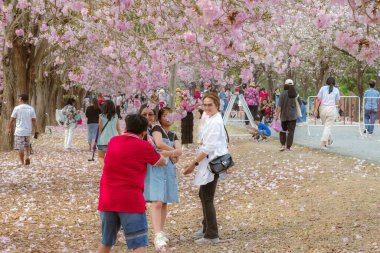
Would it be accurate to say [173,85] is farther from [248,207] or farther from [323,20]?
[323,20]

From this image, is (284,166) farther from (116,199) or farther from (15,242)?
(116,199)

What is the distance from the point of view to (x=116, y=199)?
18.4 ft

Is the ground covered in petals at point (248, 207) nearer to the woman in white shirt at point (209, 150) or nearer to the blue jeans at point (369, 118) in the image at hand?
the woman in white shirt at point (209, 150)

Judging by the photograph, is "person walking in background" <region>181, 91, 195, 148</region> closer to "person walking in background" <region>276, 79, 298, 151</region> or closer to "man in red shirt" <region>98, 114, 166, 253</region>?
"person walking in background" <region>276, 79, 298, 151</region>

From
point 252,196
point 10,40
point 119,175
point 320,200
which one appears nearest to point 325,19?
point 320,200

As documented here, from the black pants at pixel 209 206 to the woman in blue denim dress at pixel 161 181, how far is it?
14.5 inches

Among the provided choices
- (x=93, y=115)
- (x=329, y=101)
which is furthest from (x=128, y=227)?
(x=93, y=115)

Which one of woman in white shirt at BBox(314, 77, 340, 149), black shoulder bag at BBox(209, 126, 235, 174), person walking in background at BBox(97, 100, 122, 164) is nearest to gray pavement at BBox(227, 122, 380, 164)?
woman in white shirt at BBox(314, 77, 340, 149)

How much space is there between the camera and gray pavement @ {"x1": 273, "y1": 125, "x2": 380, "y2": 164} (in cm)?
1545

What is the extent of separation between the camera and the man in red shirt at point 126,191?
5.63m

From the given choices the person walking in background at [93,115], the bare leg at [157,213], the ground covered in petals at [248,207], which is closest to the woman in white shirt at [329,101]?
the ground covered in petals at [248,207]

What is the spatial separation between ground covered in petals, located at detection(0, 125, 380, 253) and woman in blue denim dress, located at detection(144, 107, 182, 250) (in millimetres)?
427

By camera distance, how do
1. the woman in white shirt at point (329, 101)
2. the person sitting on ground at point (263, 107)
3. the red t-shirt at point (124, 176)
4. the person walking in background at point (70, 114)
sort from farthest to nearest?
the person sitting on ground at point (263, 107), the person walking in background at point (70, 114), the woman in white shirt at point (329, 101), the red t-shirt at point (124, 176)

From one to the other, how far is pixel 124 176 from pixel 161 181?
1.75 meters
